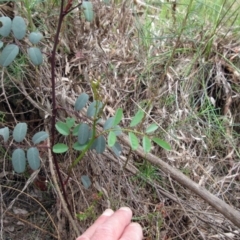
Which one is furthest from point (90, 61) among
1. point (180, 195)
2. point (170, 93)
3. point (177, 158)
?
point (180, 195)

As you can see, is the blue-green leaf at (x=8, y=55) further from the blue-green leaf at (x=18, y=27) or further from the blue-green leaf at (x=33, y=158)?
the blue-green leaf at (x=33, y=158)

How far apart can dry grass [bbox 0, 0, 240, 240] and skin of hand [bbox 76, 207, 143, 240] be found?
204 mm

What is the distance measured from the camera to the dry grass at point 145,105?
1.74 metres

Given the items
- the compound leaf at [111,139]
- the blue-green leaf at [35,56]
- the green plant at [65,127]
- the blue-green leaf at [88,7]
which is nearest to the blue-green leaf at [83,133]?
the green plant at [65,127]

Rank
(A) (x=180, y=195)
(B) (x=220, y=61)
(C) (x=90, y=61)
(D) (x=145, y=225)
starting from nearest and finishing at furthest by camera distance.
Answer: (D) (x=145, y=225), (A) (x=180, y=195), (C) (x=90, y=61), (B) (x=220, y=61)

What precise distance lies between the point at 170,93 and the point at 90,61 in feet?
1.33

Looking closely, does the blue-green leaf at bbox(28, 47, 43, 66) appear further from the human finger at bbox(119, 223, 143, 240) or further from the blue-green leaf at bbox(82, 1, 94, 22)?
the human finger at bbox(119, 223, 143, 240)

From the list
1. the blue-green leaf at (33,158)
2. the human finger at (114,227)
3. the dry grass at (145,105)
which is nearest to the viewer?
the human finger at (114,227)

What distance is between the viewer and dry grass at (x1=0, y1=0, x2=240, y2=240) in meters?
1.74

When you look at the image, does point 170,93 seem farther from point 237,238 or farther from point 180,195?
point 237,238

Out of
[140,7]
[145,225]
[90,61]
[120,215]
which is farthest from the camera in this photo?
[140,7]

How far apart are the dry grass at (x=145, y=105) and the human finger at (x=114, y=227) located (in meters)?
0.20

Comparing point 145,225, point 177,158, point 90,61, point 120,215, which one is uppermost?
point 90,61

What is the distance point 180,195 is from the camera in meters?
1.84
